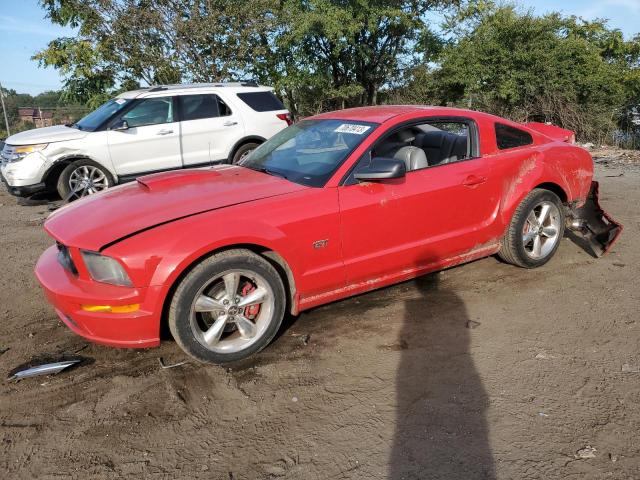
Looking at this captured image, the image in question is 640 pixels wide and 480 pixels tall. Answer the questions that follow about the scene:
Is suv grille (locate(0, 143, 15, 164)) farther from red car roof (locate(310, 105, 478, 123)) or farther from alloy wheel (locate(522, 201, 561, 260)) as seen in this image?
alloy wheel (locate(522, 201, 561, 260))

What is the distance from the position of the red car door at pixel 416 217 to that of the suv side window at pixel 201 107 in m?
5.75

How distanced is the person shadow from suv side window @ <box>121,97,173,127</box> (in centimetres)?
604

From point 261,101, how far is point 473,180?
6098mm

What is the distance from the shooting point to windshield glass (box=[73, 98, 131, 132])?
27.0 feet

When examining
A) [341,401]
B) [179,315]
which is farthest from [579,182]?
[179,315]

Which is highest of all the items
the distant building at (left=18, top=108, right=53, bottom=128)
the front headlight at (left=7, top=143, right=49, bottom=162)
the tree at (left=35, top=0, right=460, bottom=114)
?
the tree at (left=35, top=0, right=460, bottom=114)

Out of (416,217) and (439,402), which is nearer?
(439,402)

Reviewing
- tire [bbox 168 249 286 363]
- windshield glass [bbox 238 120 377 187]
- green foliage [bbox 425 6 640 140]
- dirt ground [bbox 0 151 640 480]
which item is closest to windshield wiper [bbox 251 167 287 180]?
windshield glass [bbox 238 120 377 187]

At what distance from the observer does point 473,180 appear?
A: 4.20 m

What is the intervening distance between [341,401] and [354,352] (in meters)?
0.57

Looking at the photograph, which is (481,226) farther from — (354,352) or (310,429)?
(310,429)

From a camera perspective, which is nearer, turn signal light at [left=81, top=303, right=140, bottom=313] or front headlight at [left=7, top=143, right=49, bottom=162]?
turn signal light at [left=81, top=303, right=140, bottom=313]

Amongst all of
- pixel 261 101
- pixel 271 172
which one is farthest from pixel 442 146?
pixel 261 101

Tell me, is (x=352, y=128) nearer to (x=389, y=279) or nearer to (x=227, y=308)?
(x=389, y=279)
